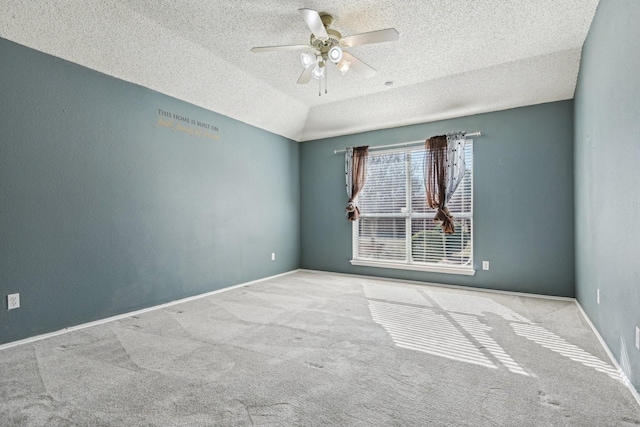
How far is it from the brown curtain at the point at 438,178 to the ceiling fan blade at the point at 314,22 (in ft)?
8.85

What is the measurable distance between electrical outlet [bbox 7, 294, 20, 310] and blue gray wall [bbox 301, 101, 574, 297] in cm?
448

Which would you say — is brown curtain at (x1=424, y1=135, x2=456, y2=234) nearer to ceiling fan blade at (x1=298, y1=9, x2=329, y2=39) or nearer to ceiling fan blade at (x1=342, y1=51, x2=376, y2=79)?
ceiling fan blade at (x1=342, y1=51, x2=376, y2=79)

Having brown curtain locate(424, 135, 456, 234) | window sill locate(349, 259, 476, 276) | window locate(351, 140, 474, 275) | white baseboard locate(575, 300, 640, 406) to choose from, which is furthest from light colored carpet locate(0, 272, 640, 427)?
brown curtain locate(424, 135, 456, 234)

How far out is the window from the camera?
4656 millimetres

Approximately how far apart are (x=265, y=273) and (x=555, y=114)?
4.63m

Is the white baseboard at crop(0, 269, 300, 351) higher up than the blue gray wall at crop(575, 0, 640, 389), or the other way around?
the blue gray wall at crop(575, 0, 640, 389)

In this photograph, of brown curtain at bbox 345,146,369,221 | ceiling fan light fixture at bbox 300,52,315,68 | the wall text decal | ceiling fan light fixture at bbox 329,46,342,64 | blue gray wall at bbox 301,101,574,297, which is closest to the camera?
ceiling fan light fixture at bbox 329,46,342,64

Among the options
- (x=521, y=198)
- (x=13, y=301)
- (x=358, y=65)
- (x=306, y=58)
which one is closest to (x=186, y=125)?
(x=306, y=58)

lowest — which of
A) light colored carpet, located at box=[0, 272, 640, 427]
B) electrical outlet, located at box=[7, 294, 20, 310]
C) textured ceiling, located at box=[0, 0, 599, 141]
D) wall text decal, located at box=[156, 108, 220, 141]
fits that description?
light colored carpet, located at box=[0, 272, 640, 427]

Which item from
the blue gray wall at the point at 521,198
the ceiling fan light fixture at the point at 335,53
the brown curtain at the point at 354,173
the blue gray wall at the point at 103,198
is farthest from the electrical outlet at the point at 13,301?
the blue gray wall at the point at 521,198

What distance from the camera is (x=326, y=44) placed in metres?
2.81

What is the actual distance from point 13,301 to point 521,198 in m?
5.46

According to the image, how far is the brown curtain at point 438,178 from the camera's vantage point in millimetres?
4633

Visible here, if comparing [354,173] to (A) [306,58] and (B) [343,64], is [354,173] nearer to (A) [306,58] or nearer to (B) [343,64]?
(B) [343,64]
